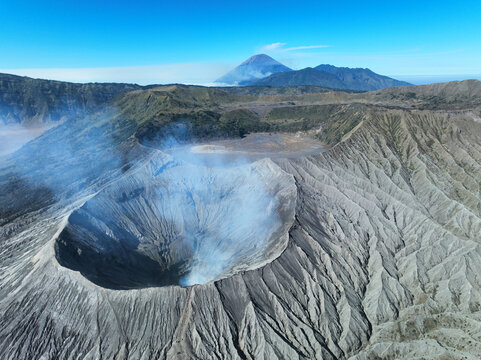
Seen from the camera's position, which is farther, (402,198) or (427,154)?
(427,154)

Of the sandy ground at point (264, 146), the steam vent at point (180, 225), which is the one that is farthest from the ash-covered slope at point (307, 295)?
the sandy ground at point (264, 146)

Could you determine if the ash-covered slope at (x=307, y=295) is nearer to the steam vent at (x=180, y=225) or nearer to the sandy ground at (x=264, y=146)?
the steam vent at (x=180, y=225)

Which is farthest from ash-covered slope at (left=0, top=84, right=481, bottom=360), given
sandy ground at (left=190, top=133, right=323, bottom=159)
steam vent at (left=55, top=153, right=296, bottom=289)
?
sandy ground at (left=190, top=133, right=323, bottom=159)

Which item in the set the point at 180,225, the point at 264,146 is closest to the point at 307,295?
the point at 180,225

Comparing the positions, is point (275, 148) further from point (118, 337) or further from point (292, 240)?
point (118, 337)

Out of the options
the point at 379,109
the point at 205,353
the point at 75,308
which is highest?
the point at 379,109

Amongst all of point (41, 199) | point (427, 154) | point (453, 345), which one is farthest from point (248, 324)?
point (427, 154)
